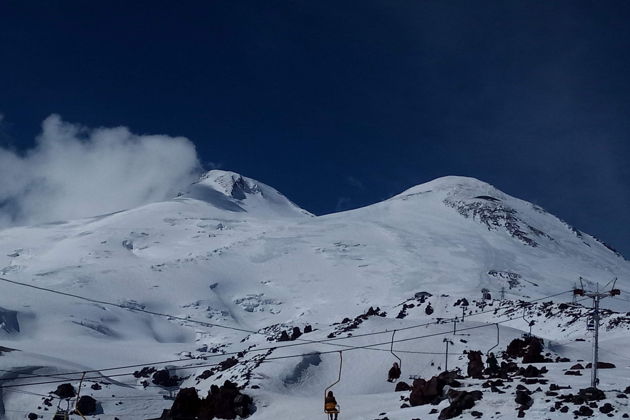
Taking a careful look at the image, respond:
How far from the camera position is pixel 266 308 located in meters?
150

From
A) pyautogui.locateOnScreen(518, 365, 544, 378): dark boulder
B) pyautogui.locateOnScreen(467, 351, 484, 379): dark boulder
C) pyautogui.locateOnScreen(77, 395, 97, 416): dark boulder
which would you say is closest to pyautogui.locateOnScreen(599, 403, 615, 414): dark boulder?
pyautogui.locateOnScreen(518, 365, 544, 378): dark boulder

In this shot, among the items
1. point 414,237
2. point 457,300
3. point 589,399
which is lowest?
point 589,399

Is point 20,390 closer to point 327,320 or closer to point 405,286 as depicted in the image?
point 327,320

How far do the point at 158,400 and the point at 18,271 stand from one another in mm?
113942

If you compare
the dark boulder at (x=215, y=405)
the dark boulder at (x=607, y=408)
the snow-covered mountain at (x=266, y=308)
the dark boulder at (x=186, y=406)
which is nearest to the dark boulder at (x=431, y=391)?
the snow-covered mountain at (x=266, y=308)

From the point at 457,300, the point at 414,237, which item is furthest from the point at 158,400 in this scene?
the point at 414,237

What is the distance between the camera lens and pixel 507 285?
150m

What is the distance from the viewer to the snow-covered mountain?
6631cm

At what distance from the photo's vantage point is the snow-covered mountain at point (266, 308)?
66312 millimetres

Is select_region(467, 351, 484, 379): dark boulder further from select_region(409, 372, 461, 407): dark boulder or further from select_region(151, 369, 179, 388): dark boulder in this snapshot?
select_region(151, 369, 179, 388): dark boulder

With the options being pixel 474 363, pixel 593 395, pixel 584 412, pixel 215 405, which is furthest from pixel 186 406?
pixel 584 412

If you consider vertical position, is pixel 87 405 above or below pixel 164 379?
below

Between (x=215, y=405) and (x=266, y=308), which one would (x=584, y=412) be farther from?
(x=266, y=308)

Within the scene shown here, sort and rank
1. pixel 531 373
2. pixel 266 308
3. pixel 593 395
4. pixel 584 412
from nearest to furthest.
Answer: pixel 584 412 < pixel 593 395 < pixel 531 373 < pixel 266 308
